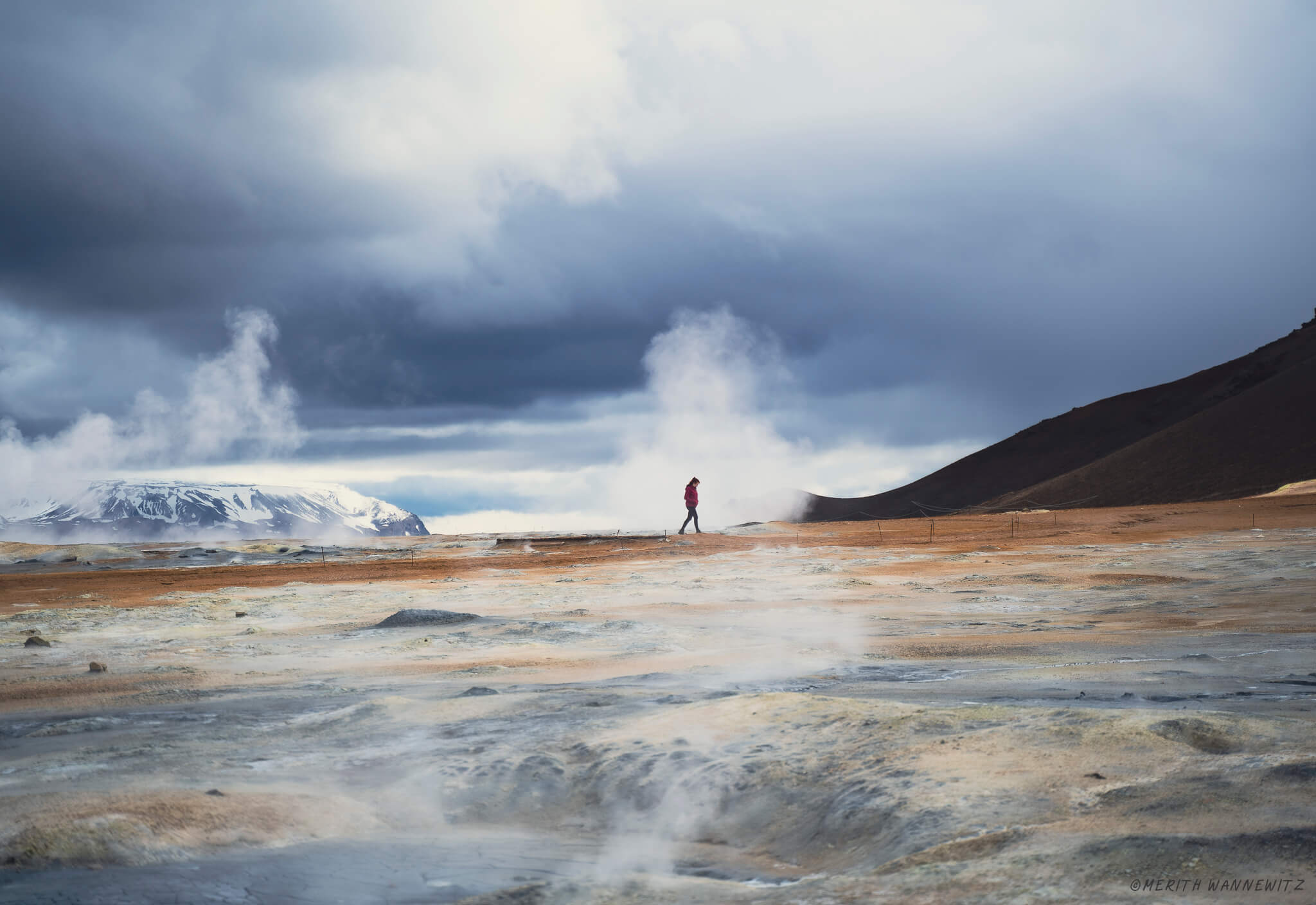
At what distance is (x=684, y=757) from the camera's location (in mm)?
5023

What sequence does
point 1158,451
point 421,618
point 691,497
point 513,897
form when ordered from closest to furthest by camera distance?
point 513,897 → point 421,618 → point 691,497 → point 1158,451

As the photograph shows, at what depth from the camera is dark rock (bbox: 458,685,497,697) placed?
7070 millimetres

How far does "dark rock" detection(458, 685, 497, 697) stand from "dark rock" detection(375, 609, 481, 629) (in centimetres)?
455

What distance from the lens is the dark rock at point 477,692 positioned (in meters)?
7.07

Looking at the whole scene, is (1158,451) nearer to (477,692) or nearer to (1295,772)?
(477,692)

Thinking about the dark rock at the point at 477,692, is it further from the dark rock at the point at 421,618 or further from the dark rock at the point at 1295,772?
the dark rock at the point at 1295,772

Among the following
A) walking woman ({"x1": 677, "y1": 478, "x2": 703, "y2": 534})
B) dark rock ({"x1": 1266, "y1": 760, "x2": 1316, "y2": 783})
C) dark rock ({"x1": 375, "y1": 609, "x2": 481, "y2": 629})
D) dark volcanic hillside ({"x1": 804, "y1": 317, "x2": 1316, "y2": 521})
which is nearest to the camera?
dark rock ({"x1": 1266, "y1": 760, "x2": 1316, "y2": 783})

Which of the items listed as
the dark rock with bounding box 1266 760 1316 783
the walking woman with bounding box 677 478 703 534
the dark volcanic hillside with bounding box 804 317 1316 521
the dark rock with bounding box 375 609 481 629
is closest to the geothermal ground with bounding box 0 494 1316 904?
the dark rock with bounding box 1266 760 1316 783

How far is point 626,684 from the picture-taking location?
24.4ft

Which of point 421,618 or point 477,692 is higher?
point 421,618

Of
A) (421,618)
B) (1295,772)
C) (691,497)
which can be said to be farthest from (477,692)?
(691,497)

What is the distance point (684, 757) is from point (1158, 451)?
73.2 metres

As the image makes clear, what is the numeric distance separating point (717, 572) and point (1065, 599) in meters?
7.95

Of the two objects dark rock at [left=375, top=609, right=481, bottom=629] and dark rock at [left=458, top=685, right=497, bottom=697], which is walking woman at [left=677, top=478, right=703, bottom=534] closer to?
dark rock at [left=375, top=609, right=481, bottom=629]
